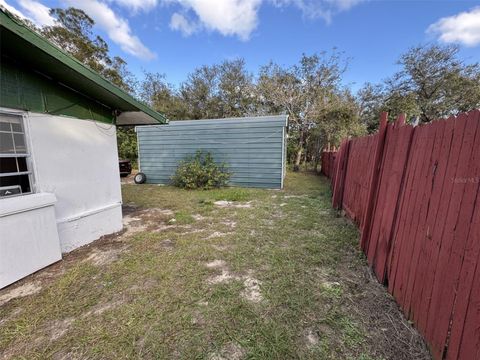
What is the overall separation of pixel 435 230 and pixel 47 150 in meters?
4.24

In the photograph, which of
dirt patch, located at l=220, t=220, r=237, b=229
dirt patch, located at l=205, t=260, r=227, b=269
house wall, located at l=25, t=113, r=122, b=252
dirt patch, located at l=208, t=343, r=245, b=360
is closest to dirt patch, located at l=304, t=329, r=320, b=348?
dirt patch, located at l=208, t=343, r=245, b=360

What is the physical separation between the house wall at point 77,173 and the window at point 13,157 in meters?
0.09

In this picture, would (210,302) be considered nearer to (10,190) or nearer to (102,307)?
(102,307)

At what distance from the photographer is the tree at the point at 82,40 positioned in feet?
49.0

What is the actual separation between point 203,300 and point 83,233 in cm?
250

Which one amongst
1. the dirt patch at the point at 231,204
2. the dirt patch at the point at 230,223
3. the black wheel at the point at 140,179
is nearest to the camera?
the dirt patch at the point at 230,223

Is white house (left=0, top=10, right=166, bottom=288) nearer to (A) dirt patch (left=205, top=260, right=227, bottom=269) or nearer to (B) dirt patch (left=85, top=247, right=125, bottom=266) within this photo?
(B) dirt patch (left=85, top=247, right=125, bottom=266)

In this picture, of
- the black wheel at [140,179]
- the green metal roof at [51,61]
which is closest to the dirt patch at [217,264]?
the green metal roof at [51,61]

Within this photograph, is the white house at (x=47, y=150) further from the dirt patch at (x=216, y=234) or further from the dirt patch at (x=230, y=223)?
the dirt patch at (x=230, y=223)

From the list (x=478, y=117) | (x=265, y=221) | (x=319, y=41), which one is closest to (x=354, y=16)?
(x=319, y=41)

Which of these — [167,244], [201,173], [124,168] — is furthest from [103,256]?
[124,168]

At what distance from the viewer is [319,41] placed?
14.1m

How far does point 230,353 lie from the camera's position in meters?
1.62

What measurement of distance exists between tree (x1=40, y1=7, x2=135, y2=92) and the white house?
50.5ft
